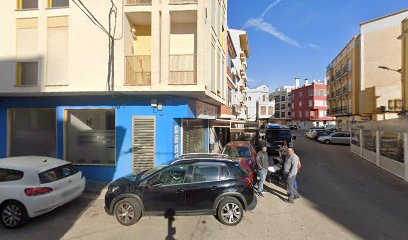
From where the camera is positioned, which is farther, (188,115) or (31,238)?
(188,115)

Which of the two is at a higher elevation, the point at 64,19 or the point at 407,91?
the point at 64,19

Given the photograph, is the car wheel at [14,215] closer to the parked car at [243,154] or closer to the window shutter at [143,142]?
the window shutter at [143,142]

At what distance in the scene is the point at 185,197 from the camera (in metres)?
6.03

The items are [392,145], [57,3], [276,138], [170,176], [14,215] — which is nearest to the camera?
[14,215]

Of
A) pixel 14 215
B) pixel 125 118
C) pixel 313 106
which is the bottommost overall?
pixel 14 215

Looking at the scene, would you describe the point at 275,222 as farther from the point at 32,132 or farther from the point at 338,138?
the point at 338,138

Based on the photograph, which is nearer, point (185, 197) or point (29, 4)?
point (185, 197)

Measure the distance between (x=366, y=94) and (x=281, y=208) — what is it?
1142 inches

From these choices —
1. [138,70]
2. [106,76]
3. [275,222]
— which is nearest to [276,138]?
[138,70]

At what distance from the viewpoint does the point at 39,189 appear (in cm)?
580

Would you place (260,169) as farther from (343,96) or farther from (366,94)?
(343,96)

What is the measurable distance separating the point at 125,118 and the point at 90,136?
6.37ft

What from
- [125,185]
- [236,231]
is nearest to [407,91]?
[236,231]

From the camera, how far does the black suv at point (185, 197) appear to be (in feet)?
19.7
